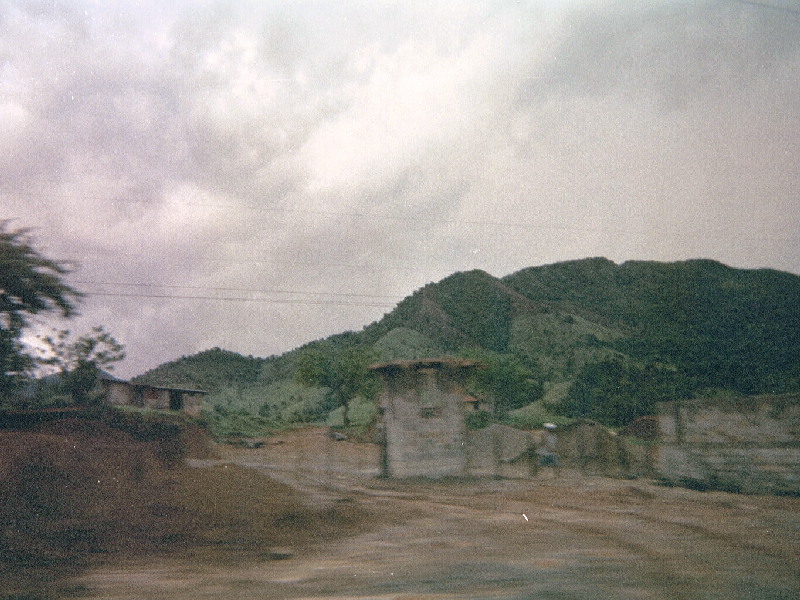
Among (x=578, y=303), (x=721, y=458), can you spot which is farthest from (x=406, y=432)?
(x=578, y=303)

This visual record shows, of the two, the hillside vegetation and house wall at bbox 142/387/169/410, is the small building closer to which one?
house wall at bbox 142/387/169/410

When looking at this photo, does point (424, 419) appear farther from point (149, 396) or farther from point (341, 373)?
point (341, 373)

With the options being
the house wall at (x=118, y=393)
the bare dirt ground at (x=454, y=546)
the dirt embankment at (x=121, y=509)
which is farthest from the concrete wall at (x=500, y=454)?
the house wall at (x=118, y=393)

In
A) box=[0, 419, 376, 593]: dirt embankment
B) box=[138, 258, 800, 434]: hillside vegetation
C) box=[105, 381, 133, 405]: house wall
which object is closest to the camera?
box=[0, 419, 376, 593]: dirt embankment

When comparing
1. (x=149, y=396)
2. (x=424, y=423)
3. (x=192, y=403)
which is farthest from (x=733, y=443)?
(x=192, y=403)

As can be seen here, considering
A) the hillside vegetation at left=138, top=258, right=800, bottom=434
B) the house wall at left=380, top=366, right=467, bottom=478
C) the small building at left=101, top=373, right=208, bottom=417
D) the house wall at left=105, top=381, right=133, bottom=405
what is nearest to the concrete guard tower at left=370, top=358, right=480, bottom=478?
the house wall at left=380, top=366, right=467, bottom=478

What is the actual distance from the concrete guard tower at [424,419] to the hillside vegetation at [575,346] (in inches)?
380

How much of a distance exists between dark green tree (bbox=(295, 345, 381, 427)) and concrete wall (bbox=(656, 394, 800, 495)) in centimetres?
3340

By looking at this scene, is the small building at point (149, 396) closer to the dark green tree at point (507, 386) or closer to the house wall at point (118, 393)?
the house wall at point (118, 393)

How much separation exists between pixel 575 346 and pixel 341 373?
25280 mm

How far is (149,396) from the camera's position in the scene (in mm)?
27312

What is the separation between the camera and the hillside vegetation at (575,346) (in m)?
42.1

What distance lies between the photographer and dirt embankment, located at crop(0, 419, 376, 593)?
338 inches

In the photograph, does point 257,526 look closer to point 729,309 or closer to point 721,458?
point 721,458
